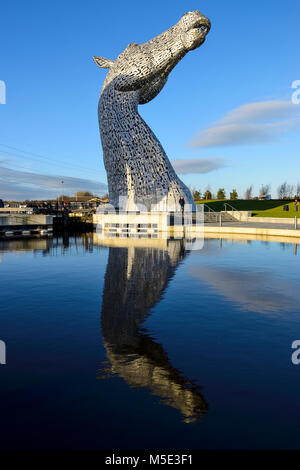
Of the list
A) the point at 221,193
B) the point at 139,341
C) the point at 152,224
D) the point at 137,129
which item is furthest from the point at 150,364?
the point at 221,193

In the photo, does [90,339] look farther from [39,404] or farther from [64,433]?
[64,433]

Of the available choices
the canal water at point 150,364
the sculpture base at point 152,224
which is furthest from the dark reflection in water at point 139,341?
the sculpture base at point 152,224

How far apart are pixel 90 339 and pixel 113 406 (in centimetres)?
170

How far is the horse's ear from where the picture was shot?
27425 millimetres

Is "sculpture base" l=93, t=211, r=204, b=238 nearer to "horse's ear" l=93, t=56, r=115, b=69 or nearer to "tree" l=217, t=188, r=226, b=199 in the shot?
"horse's ear" l=93, t=56, r=115, b=69

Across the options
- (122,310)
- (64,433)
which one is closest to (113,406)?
(64,433)

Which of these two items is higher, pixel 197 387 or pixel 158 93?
pixel 158 93

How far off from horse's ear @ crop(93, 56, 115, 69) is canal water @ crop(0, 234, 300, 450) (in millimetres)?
23792

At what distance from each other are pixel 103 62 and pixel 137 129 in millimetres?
7222

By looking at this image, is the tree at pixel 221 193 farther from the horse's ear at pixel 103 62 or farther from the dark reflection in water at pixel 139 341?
the dark reflection in water at pixel 139 341

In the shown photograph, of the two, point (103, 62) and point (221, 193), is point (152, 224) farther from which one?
point (221, 193)

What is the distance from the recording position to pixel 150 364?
401cm

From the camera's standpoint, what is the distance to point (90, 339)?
4770 mm

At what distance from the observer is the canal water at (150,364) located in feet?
9.27
